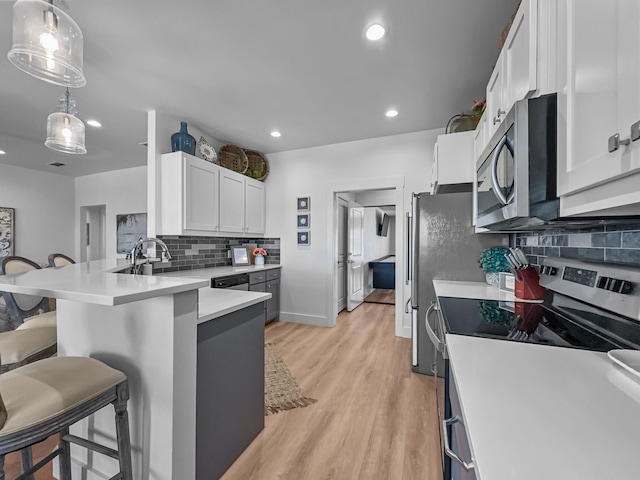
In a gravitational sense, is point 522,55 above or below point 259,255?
above

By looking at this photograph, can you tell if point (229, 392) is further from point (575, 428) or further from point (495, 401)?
point (575, 428)

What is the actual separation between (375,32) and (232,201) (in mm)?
2502

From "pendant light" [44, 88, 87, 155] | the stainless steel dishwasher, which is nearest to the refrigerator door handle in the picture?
the stainless steel dishwasher

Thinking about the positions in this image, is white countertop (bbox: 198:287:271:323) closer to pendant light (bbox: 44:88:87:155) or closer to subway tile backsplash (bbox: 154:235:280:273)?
pendant light (bbox: 44:88:87:155)

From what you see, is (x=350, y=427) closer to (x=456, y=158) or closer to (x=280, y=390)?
(x=280, y=390)

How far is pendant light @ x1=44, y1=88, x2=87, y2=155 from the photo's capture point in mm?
2033

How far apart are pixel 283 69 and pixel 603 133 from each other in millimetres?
2194

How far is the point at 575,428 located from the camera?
1.57 feet

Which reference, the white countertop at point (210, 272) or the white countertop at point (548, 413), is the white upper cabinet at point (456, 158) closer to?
the white countertop at point (548, 413)

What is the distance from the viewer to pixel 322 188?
3932 millimetres

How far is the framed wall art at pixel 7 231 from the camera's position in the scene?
15.5ft

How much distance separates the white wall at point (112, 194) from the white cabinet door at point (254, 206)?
2694 millimetres

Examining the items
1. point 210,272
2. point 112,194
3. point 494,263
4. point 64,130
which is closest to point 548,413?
point 494,263

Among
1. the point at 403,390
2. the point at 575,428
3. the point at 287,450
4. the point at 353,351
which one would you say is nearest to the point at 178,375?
the point at 287,450
